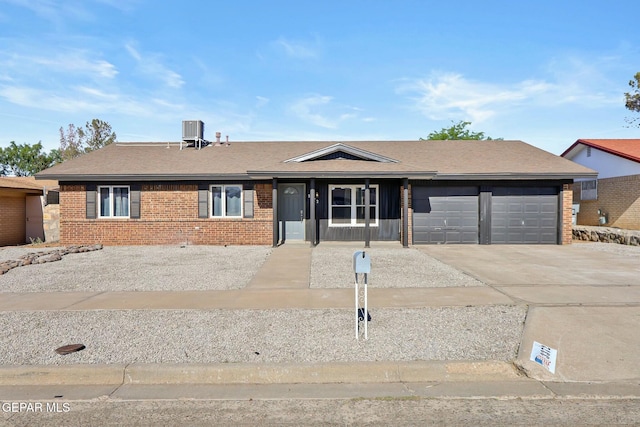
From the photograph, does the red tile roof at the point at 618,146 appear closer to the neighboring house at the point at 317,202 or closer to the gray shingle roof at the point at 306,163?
the gray shingle roof at the point at 306,163

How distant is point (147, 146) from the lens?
19953 mm

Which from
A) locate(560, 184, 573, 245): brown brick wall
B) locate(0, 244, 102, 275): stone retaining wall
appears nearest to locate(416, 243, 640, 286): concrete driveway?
locate(560, 184, 573, 245): brown brick wall

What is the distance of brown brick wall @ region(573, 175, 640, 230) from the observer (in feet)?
61.4

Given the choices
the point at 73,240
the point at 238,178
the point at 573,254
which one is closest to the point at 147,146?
the point at 73,240

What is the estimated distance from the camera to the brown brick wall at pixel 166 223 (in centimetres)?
1552

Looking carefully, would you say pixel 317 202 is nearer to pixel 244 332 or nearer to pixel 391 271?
pixel 391 271

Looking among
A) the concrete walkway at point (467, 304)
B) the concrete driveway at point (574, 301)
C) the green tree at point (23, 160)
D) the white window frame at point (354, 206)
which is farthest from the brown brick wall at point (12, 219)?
the green tree at point (23, 160)

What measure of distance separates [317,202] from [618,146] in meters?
17.7

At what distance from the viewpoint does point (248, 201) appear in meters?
15.5

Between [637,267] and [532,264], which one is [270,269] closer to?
[532,264]

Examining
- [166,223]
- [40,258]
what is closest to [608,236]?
[166,223]

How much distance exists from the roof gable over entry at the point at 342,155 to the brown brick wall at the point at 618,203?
40.9ft

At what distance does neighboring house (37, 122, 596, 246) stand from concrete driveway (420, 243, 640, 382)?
2.30 meters

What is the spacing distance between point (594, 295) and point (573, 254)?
6394mm
